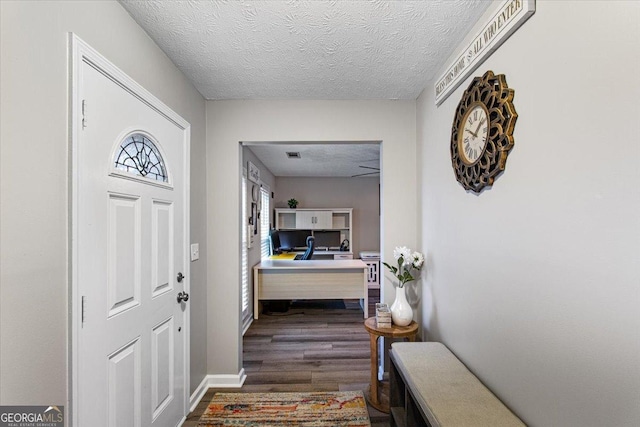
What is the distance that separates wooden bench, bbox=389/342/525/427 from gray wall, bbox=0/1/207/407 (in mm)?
1483

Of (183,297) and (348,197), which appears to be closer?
(183,297)

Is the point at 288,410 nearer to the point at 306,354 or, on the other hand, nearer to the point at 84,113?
the point at 306,354

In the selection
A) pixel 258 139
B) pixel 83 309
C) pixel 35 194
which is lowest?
pixel 83 309

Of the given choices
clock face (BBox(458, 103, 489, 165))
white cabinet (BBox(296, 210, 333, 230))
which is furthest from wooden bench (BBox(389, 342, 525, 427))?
white cabinet (BBox(296, 210, 333, 230))

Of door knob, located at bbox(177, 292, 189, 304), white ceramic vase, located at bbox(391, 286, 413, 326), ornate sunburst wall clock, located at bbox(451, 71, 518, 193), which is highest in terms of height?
ornate sunburst wall clock, located at bbox(451, 71, 518, 193)

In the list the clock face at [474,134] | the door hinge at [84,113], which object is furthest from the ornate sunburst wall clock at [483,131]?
the door hinge at [84,113]

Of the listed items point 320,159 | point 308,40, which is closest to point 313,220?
point 320,159

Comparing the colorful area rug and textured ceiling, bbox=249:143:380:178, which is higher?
textured ceiling, bbox=249:143:380:178

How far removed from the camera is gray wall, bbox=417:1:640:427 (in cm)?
77

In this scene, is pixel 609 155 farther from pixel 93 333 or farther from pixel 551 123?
pixel 93 333

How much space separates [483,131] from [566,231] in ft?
2.10

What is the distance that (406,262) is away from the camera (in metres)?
2.27

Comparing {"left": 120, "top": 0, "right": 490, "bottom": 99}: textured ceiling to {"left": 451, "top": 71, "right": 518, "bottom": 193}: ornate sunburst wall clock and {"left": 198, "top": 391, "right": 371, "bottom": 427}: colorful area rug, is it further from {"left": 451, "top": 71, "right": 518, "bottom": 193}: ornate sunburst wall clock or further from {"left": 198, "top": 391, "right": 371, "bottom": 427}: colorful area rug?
{"left": 198, "top": 391, "right": 371, "bottom": 427}: colorful area rug
